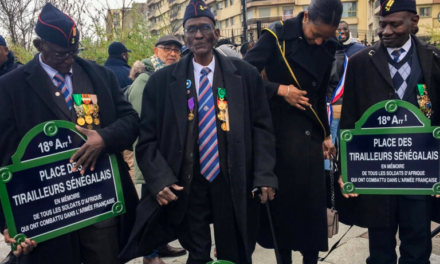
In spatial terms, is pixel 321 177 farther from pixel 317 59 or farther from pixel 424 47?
pixel 424 47

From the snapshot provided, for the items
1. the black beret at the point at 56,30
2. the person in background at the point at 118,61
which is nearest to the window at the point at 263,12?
the person in background at the point at 118,61

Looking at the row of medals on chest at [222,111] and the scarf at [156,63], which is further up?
the scarf at [156,63]

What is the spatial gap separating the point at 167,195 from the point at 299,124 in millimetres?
1307

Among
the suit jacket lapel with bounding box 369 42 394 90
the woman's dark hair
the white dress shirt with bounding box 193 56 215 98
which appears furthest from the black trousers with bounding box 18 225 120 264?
the suit jacket lapel with bounding box 369 42 394 90

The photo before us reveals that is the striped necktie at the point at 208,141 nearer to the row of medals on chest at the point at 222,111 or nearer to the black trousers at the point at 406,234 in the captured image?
the row of medals on chest at the point at 222,111

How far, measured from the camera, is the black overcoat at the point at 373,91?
310cm

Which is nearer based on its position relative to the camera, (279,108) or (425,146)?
(425,146)

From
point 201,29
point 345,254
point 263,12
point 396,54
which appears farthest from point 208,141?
point 263,12

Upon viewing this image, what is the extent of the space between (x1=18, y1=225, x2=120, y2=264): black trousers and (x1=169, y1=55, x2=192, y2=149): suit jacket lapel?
83 centimetres

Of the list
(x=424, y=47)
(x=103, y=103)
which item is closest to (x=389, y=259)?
(x=424, y=47)

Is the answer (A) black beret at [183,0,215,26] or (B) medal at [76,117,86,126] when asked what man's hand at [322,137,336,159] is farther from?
(B) medal at [76,117,86,126]

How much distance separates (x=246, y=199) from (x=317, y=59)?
131cm

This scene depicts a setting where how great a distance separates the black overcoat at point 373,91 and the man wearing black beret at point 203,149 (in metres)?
0.82

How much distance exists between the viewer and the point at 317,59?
337 centimetres
